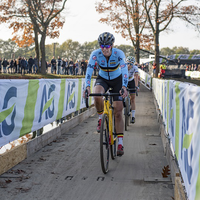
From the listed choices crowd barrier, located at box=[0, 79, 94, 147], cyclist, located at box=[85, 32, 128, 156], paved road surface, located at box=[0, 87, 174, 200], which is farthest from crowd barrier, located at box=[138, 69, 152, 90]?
cyclist, located at box=[85, 32, 128, 156]

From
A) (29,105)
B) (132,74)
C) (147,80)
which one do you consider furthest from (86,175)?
(147,80)

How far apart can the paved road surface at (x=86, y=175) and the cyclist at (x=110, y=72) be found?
63cm

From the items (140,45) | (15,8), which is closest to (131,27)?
(140,45)

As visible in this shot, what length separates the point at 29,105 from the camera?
7.15 meters

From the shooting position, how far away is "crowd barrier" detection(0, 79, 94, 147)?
596 cm

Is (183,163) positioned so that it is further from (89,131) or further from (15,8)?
(15,8)

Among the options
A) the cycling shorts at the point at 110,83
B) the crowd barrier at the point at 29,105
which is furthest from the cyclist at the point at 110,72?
the crowd barrier at the point at 29,105

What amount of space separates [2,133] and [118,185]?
2.21 metres

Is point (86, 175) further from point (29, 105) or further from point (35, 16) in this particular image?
point (35, 16)

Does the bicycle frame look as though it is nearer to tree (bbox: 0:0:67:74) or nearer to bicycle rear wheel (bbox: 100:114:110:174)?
bicycle rear wheel (bbox: 100:114:110:174)

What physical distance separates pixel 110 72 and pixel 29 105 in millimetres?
1923

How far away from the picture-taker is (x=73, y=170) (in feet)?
18.9

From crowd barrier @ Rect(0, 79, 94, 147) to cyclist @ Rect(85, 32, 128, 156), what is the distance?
142 cm

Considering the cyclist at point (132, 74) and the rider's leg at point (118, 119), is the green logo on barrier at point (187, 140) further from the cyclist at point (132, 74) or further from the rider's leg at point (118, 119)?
the cyclist at point (132, 74)
